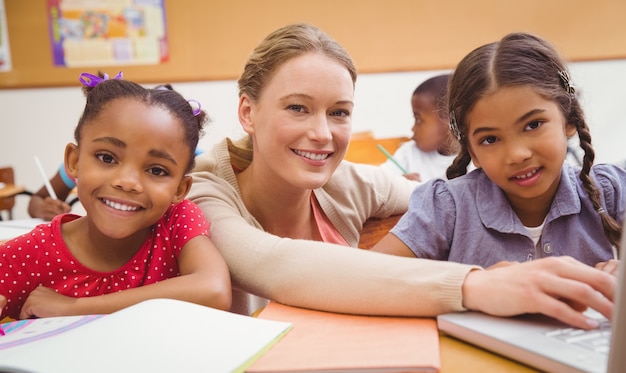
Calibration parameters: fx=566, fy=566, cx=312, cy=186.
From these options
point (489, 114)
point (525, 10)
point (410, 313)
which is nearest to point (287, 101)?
point (489, 114)

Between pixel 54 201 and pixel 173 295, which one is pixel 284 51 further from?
pixel 54 201

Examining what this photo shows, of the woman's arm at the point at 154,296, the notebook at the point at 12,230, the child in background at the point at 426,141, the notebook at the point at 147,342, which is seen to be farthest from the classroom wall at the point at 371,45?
the notebook at the point at 147,342

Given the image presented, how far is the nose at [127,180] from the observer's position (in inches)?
35.8

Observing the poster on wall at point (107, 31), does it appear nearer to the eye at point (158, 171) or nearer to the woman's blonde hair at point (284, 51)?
the woman's blonde hair at point (284, 51)

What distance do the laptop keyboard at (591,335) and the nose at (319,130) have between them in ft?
2.18

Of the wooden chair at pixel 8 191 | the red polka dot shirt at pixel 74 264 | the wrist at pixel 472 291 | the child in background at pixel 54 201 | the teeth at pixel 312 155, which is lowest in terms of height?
the wooden chair at pixel 8 191

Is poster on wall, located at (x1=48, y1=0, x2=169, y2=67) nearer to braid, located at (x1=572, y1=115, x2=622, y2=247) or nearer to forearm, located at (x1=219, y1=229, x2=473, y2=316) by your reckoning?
braid, located at (x1=572, y1=115, x2=622, y2=247)

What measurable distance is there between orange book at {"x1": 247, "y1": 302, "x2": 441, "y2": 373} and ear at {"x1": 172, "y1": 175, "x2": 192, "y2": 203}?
14.6 inches

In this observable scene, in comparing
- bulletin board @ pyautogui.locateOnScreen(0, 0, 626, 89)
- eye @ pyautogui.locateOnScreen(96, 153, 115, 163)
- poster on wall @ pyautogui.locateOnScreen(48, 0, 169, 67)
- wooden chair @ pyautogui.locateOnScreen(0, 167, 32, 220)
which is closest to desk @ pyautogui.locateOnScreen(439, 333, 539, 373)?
eye @ pyautogui.locateOnScreen(96, 153, 115, 163)

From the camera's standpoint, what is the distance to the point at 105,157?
3.09ft

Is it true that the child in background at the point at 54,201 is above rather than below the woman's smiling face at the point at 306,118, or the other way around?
below

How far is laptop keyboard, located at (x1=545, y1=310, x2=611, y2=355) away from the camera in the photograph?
0.54 m

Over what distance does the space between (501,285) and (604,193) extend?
0.56m

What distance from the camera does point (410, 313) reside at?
0.67m
